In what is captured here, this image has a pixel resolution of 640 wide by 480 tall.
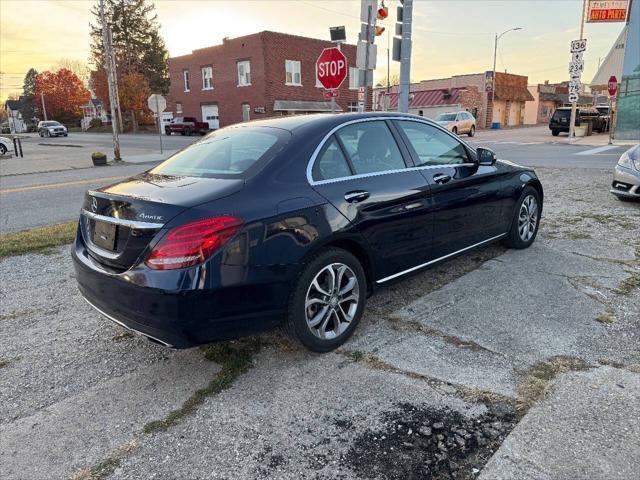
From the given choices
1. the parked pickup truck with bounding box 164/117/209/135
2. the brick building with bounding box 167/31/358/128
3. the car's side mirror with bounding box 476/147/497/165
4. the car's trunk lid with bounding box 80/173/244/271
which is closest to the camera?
the car's trunk lid with bounding box 80/173/244/271

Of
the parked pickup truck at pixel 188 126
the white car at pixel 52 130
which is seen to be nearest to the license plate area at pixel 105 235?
the parked pickup truck at pixel 188 126

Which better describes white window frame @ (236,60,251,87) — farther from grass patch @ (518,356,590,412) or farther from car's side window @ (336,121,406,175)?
grass patch @ (518,356,590,412)

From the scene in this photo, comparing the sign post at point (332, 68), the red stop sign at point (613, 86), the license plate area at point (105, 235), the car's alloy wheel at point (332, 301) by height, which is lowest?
the car's alloy wheel at point (332, 301)

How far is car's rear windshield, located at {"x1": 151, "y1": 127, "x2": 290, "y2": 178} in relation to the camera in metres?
3.30

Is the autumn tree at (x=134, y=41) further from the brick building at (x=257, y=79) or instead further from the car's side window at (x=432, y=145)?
the car's side window at (x=432, y=145)

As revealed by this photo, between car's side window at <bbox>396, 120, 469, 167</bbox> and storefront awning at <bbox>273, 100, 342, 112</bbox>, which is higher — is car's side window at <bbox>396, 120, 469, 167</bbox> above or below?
below

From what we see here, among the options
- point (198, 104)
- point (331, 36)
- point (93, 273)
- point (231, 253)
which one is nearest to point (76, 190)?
point (331, 36)

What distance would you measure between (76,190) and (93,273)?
961 cm

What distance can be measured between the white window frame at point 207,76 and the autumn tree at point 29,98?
59.1m

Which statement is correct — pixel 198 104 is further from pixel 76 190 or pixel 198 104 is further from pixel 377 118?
pixel 377 118

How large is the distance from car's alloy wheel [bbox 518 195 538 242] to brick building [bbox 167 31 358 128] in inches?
1269

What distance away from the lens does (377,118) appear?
4.00 meters

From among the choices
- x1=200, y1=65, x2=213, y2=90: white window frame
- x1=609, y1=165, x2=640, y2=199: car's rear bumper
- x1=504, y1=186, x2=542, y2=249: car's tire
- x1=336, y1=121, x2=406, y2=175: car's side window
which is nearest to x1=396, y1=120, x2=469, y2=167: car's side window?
x1=336, y1=121, x2=406, y2=175: car's side window

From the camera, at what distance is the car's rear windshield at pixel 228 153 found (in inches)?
130
